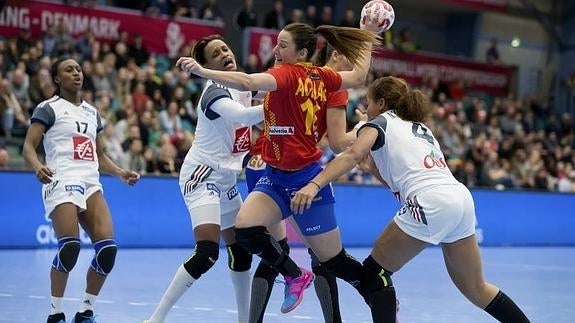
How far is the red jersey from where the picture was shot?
650cm

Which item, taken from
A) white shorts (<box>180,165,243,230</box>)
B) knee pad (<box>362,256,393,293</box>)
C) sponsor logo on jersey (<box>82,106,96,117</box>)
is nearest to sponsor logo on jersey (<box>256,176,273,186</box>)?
white shorts (<box>180,165,243,230</box>)

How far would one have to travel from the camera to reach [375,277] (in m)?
6.31

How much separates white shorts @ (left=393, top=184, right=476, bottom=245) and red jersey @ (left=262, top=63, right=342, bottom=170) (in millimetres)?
805

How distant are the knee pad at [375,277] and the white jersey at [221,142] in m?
1.46

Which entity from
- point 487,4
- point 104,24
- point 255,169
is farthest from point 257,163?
point 487,4

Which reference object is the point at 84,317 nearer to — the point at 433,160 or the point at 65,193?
the point at 65,193

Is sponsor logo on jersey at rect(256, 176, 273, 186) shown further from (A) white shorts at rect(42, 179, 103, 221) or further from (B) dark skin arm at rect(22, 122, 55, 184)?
(B) dark skin arm at rect(22, 122, 55, 184)

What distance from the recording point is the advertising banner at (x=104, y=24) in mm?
18859

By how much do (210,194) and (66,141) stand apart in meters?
1.18

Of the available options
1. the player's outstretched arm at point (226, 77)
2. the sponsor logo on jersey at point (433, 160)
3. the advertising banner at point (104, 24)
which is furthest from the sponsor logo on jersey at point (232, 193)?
the advertising banner at point (104, 24)

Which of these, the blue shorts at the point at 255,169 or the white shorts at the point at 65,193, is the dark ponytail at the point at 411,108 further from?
the white shorts at the point at 65,193

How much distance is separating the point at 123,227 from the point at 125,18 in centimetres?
642

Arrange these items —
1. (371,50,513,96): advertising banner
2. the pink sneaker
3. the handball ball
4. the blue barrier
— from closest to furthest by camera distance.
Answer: the pink sneaker → the handball ball → the blue barrier → (371,50,513,96): advertising banner

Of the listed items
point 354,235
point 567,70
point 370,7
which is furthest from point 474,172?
point 370,7
